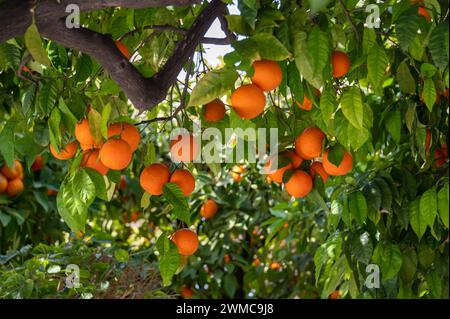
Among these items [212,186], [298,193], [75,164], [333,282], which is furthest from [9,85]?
[212,186]

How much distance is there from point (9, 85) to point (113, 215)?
128 cm

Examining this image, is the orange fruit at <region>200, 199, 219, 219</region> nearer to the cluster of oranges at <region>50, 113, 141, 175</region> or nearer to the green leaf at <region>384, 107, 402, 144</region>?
the green leaf at <region>384, 107, 402, 144</region>

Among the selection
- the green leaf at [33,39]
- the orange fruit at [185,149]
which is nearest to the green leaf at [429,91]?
the orange fruit at [185,149]

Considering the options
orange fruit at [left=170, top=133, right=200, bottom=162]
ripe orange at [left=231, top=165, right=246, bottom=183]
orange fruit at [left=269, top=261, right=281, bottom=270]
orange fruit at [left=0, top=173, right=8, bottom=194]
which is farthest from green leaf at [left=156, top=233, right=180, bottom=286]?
orange fruit at [left=269, top=261, right=281, bottom=270]

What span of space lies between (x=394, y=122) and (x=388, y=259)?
271 mm

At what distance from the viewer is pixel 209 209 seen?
8.27 feet

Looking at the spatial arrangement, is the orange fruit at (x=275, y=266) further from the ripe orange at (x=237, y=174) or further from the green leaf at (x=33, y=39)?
the green leaf at (x=33, y=39)

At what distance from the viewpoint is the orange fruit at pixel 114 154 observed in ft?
3.26

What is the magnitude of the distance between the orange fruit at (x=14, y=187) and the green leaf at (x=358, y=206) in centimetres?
119

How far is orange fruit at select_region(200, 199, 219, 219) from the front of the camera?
2.52 m

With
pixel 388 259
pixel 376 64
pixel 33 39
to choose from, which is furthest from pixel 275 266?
pixel 33 39

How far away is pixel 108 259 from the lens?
74.3 inches

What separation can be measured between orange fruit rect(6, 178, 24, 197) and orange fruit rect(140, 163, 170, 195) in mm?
1236
